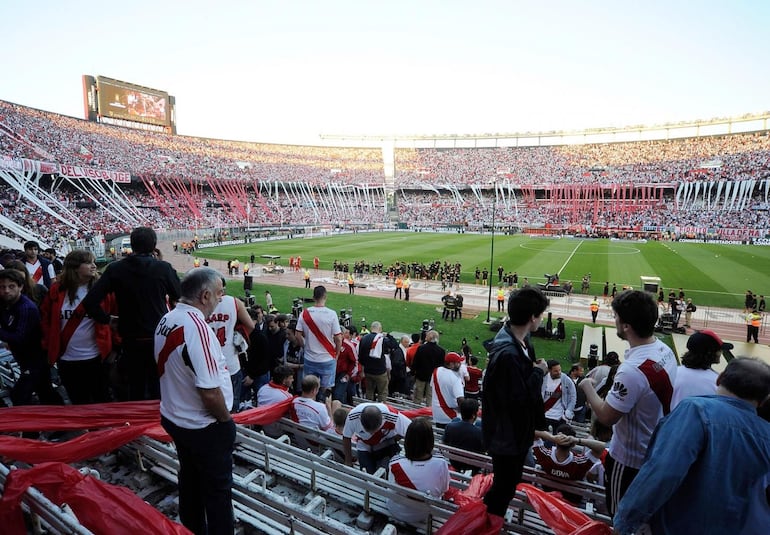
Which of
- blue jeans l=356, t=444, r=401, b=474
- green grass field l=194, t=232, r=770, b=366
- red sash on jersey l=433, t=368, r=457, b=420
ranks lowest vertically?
green grass field l=194, t=232, r=770, b=366

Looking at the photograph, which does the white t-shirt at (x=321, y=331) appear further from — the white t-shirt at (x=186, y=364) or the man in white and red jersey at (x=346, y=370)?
the white t-shirt at (x=186, y=364)

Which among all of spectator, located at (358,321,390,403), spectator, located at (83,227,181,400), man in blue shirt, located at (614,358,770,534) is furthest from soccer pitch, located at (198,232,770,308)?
man in blue shirt, located at (614,358,770,534)

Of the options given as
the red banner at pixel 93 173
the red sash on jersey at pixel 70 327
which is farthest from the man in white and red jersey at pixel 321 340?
the red banner at pixel 93 173

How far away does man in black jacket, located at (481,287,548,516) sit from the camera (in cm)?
282

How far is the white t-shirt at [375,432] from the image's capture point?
405 centimetres

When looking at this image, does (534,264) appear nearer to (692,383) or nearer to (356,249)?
(356,249)

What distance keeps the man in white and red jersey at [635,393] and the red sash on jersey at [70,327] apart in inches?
186

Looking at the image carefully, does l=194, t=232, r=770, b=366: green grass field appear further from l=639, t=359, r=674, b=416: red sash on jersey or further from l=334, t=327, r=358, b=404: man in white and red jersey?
l=639, t=359, r=674, b=416: red sash on jersey

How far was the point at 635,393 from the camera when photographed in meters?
2.79

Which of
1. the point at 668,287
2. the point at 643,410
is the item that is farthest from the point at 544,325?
the point at 643,410

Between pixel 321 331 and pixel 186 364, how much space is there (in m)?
3.79

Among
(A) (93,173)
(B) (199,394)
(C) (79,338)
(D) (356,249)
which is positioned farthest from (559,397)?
(A) (93,173)

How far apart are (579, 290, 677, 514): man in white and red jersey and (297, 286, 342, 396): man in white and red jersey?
4.14 metres

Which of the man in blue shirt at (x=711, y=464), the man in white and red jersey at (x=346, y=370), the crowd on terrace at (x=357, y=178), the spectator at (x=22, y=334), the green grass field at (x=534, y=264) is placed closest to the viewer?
the man in blue shirt at (x=711, y=464)
